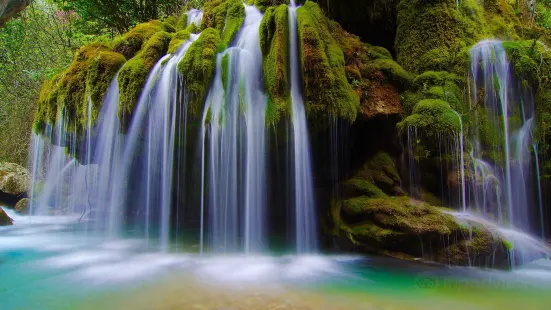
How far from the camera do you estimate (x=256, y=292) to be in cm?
384

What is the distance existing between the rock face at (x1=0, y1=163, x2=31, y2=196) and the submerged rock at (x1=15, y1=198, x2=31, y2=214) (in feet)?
3.05

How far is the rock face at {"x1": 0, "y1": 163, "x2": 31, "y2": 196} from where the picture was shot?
12.7 metres

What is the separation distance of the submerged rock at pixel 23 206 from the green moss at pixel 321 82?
1187 centimetres

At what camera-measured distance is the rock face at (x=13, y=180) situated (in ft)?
41.7

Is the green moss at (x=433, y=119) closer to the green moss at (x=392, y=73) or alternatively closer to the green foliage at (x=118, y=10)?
the green moss at (x=392, y=73)

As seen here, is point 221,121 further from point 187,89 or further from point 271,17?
point 271,17

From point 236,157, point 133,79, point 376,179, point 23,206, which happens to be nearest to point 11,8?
point 133,79

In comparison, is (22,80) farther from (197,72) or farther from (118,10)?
(197,72)

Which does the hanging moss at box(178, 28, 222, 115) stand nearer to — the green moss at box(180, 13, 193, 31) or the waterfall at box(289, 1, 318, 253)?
the waterfall at box(289, 1, 318, 253)

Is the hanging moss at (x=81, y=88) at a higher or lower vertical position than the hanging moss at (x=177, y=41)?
lower

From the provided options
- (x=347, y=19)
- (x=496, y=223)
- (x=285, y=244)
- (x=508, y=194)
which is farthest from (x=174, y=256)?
(x=347, y=19)

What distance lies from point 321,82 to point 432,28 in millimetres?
3545

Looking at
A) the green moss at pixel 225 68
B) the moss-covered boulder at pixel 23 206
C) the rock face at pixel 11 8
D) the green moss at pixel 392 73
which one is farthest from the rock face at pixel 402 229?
the moss-covered boulder at pixel 23 206

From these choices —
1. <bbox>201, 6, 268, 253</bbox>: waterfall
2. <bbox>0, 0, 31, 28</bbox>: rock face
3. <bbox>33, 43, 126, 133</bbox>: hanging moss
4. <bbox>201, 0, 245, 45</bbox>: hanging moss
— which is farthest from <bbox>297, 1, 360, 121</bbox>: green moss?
<bbox>0, 0, 31, 28</bbox>: rock face
